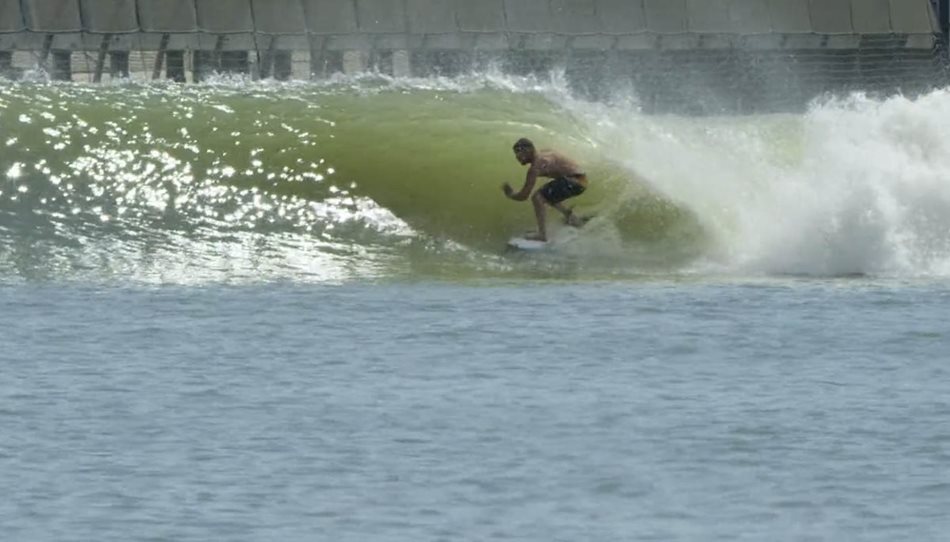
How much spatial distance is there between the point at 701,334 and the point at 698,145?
7513 mm

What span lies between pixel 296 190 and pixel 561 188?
3.07m

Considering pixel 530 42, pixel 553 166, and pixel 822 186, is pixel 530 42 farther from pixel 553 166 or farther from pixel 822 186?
pixel 553 166

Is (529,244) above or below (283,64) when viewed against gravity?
below

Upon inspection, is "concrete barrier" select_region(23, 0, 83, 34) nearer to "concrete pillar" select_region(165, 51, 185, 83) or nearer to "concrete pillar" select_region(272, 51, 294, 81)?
"concrete pillar" select_region(165, 51, 185, 83)

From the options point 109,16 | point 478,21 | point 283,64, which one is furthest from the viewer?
point 478,21

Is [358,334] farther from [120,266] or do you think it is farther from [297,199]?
[297,199]

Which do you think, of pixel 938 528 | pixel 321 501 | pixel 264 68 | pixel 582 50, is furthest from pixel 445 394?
pixel 582 50

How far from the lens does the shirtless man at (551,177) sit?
19578mm

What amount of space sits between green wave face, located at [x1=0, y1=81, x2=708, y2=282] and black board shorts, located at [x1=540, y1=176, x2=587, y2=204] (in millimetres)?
319

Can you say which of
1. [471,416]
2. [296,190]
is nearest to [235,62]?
[296,190]

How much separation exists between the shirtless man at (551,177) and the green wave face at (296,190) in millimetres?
276

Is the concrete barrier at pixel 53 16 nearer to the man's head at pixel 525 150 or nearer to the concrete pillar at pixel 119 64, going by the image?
the concrete pillar at pixel 119 64

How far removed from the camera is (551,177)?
65.0 ft

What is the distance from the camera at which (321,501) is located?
991 centimetres
